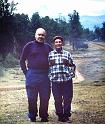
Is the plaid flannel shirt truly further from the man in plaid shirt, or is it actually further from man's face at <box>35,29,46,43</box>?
man's face at <box>35,29,46,43</box>

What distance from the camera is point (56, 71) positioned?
4168 mm

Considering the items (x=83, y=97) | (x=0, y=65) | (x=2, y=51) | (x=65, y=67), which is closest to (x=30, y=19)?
(x=2, y=51)

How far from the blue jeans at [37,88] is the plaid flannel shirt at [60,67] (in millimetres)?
94

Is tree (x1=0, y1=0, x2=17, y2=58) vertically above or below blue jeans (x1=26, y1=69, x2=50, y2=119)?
above

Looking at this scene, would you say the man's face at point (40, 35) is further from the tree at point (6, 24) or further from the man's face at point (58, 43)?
the tree at point (6, 24)

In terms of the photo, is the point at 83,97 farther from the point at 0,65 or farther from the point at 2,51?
the point at 0,65

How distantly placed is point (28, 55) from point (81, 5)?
3.46 feet

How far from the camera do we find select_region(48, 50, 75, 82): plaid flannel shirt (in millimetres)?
4172

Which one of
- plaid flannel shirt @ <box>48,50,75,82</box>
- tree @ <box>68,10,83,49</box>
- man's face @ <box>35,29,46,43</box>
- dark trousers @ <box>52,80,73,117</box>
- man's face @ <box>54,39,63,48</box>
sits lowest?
dark trousers @ <box>52,80,73,117</box>

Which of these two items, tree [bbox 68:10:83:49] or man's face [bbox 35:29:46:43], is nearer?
man's face [bbox 35:29:46:43]

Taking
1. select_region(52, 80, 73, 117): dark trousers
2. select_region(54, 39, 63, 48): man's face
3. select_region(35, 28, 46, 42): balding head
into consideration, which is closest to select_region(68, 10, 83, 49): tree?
select_region(54, 39, 63, 48): man's face

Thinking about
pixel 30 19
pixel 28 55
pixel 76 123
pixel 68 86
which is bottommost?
pixel 76 123

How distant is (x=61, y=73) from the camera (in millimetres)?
4180

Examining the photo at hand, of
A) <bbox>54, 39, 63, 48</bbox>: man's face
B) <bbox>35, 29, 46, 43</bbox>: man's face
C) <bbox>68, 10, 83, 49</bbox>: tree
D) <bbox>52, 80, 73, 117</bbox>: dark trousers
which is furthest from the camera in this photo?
<bbox>68, 10, 83, 49</bbox>: tree
